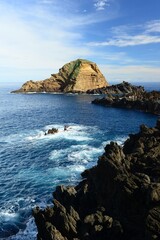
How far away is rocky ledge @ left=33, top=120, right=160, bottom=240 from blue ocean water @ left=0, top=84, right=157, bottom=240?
6022 mm

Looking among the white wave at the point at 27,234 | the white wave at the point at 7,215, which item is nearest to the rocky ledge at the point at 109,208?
the white wave at the point at 27,234

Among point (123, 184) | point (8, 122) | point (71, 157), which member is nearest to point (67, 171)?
point (71, 157)

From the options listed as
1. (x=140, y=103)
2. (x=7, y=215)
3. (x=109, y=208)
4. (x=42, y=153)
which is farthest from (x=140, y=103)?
(x=109, y=208)

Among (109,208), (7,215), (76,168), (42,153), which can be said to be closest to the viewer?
(109,208)

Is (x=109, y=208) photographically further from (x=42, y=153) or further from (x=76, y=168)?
(x=42, y=153)

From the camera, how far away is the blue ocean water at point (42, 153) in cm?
A: 4331

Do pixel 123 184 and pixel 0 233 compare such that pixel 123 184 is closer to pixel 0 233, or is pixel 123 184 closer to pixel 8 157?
pixel 0 233

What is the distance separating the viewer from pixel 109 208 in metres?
34.0

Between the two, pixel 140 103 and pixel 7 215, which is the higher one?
pixel 140 103

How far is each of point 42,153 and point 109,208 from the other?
124 ft

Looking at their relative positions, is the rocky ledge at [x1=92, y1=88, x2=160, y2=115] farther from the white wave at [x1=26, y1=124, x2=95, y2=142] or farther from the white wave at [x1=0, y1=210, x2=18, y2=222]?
the white wave at [x1=0, y1=210, x2=18, y2=222]

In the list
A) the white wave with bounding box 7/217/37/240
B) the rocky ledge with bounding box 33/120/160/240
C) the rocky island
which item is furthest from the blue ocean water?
the rocky island

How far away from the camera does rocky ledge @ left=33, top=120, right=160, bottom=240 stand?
1157 inches

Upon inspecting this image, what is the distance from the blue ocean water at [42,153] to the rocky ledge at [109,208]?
19.8ft
